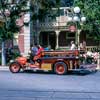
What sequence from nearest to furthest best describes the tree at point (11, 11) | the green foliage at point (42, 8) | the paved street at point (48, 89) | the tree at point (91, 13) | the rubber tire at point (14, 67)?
the paved street at point (48, 89)
the tree at point (11, 11)
the rubber tire at point (14, 67)
the green foliage at point (42, 8)
the tree at point (91, 13)

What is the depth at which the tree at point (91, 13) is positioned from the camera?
1382 inches

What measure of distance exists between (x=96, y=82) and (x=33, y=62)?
632 centimetres

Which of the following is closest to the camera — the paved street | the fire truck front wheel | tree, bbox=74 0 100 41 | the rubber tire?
the paved street

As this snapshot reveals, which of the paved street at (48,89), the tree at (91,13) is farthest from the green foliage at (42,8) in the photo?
the paved street at (48,89)

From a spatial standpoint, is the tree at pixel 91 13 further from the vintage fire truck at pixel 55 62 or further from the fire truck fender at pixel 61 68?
the fire truck fender at pixel 61 68

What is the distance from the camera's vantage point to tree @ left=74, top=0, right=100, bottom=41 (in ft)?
115

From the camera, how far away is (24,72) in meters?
25.7

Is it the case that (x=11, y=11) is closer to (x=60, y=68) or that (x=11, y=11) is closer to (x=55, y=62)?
(x=55, y=62)

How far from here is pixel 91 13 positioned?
35.2 metres

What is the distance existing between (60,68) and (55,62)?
1.46 ft

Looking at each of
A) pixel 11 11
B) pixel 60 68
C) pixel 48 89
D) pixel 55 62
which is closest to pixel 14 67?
pixel 55 62

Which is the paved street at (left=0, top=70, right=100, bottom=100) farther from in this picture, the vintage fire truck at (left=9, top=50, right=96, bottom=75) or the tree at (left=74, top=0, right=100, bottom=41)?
the tree at (left=74, top=0, right=100, bottom=41)

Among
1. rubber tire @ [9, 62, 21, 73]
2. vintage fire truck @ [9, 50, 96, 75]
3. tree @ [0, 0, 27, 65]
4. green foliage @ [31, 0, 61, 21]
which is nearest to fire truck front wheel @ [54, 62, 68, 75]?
vintage fire truck @ [9, 50, 96, 75]

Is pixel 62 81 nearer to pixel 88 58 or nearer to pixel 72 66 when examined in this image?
pixel 72 66
